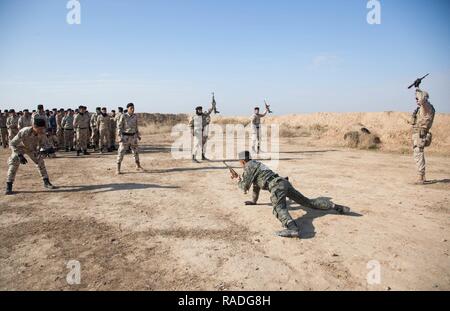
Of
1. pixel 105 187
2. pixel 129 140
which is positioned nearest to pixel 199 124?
pixel 129 140

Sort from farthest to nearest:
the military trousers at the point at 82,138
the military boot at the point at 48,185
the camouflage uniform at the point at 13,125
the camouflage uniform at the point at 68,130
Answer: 1. the camouflage uniform at the point at 13,125
2. the camouflage uniform at the point at 68,130
3. the military trousers at the point at 82,138
4. the military boot at the point at 48,185

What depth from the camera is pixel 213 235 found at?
17.0 feet

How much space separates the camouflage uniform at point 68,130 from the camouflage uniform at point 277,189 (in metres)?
11.8

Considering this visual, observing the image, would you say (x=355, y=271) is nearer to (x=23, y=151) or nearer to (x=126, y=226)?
(x=126, y=226)

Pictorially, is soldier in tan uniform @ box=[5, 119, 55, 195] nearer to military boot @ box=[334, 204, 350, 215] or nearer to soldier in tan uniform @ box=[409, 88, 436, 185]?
military boot @ box=[334, 204, 350, 215]

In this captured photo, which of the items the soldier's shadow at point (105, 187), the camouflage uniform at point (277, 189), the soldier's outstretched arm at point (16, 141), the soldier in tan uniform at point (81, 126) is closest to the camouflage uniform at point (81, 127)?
the soldier in tan uniform at point (81, 126)

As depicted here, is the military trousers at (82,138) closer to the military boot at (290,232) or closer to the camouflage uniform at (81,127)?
the camouflage uniform at (81,127)

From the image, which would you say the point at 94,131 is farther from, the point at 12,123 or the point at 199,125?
the point at 199,125

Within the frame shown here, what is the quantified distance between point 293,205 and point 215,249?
247cm

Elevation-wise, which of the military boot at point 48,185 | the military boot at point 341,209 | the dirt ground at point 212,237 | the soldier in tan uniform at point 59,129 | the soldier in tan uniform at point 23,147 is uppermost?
the soldier in tan uniform at point 59,129

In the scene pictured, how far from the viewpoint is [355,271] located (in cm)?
396

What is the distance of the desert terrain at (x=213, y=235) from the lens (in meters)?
3.86

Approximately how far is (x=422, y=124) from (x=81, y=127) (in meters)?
12.5

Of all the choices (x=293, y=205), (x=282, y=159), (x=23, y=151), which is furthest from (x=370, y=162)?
(x=23, y=151)
